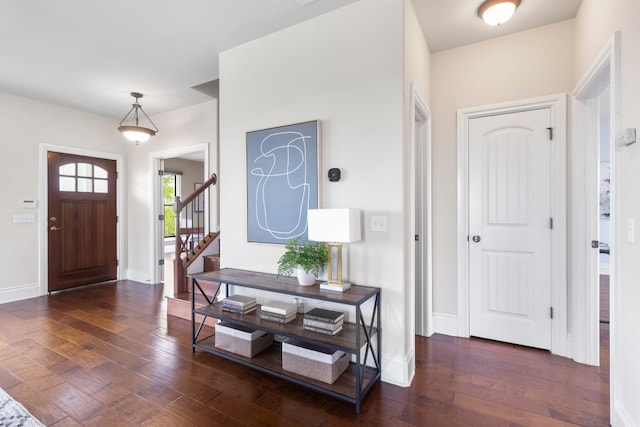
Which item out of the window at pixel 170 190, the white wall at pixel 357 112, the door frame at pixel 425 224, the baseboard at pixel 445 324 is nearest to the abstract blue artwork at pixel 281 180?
the white wall at pixel 357 112

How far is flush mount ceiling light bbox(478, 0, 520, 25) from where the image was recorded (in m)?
2.30

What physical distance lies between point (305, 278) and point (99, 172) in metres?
4.70

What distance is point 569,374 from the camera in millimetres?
2344

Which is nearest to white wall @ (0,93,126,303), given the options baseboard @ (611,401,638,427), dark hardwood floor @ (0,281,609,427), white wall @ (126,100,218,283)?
white wall @ (126,100,218,283)

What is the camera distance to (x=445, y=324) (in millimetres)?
3098

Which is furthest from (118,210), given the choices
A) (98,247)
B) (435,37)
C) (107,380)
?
(435,37)

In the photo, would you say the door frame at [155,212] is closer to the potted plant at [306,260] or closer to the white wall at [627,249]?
the potted plant at [306,260]

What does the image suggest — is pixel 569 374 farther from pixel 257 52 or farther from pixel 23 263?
pixel 23 263

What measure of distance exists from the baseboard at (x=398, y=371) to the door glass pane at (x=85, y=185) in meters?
5.22

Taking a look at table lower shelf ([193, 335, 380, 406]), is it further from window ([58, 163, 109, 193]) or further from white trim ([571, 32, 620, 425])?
window ([58, 163, 109, 193])

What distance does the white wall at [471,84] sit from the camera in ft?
8.72

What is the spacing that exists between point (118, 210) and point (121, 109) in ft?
5.55

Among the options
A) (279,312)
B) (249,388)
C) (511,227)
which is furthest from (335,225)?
(511,227)

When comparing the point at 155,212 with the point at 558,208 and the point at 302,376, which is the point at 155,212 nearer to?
the point at 302,376
